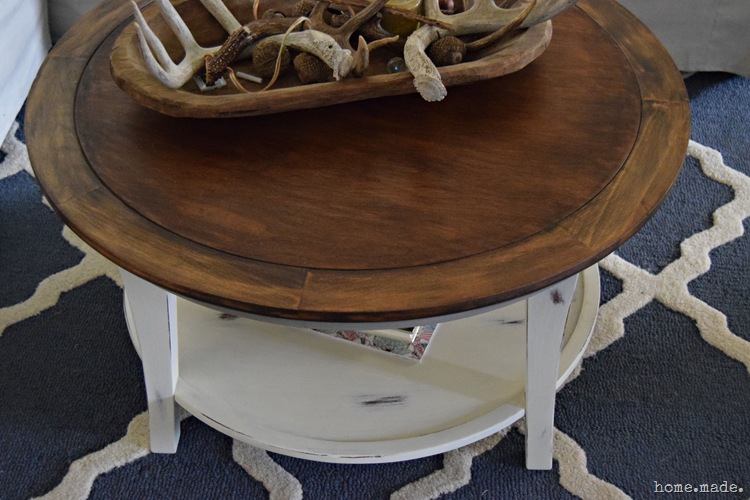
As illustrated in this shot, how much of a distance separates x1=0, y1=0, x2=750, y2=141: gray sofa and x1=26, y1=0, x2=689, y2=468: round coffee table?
16.2 inches

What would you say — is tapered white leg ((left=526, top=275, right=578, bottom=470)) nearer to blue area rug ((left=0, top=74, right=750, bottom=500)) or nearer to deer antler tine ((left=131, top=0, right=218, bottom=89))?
blue area rug ((left=0, top=74, right=750, bottom=500))

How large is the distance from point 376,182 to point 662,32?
847mm

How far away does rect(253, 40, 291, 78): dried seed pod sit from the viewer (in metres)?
0.80

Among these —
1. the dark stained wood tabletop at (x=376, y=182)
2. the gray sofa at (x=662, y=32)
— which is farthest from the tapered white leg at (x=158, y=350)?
A: the gray sofa at (x=662, y=32)

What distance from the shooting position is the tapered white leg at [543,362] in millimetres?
728

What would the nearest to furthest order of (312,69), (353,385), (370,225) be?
(370,225), (312,69), (353,385)

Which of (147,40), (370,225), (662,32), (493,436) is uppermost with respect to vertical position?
(147,40)

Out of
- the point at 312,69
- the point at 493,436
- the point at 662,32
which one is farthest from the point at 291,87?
the point at 662,32

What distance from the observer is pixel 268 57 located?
804 mm

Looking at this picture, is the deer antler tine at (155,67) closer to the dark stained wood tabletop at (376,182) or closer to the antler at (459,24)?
the dark stained wood tabletop at (376,182)

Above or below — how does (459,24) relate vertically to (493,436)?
above

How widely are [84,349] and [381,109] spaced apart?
1.72 feet

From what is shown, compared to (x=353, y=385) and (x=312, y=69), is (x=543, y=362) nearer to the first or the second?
(x=353, y=385)

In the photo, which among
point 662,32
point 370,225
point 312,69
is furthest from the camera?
point 662,32
